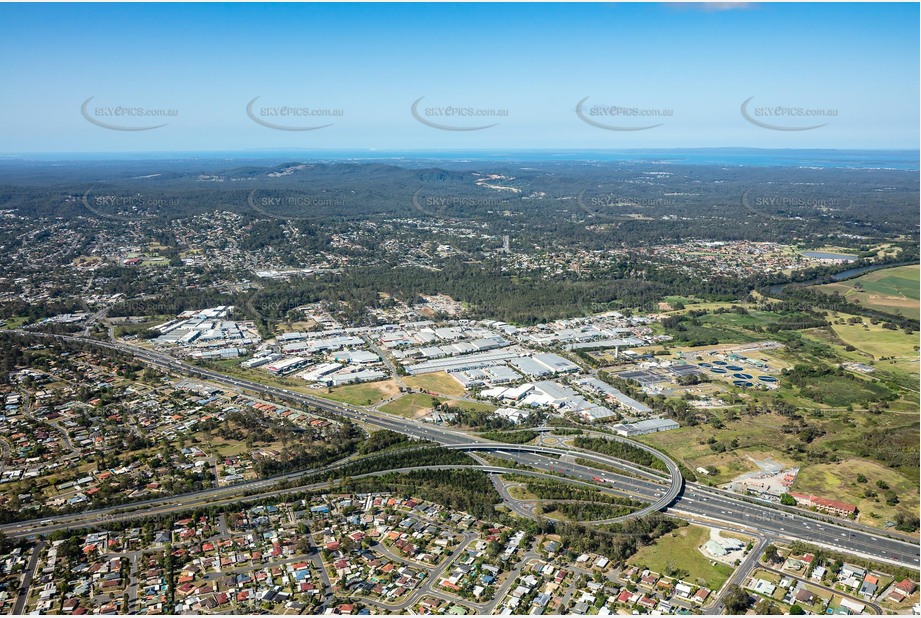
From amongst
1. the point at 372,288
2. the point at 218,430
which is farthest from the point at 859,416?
the point at 372,288

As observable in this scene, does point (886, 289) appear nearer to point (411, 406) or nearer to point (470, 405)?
point (470, 405)

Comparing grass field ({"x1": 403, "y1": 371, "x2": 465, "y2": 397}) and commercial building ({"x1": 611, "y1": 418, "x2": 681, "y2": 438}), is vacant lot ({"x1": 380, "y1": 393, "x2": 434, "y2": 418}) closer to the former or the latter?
grass field ({"x1": 403, "y1": 371, "x2": 465, "y2": 397})

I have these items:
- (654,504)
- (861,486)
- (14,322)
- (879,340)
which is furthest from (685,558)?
(14,322)

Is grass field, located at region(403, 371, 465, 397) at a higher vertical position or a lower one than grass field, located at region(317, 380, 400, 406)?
higher

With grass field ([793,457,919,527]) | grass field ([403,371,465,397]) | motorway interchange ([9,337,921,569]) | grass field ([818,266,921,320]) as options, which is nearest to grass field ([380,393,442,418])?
grass field ([403,371,465,397])

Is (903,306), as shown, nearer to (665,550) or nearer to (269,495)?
(665,550)

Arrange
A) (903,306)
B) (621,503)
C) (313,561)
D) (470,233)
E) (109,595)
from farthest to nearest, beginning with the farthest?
1. (470,233)
2. (903,306)
3. (621,503)
4. (313,561)
5. (109,595)
